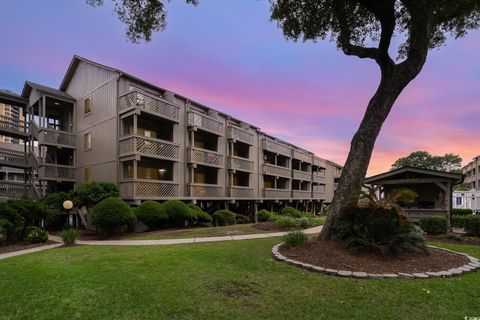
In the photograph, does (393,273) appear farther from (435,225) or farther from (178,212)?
(178,212)

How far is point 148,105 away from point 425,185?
19.9 meters

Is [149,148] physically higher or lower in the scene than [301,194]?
higher

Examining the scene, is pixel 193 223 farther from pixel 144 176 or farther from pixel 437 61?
pixel 437 61

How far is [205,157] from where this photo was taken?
24.0 meters

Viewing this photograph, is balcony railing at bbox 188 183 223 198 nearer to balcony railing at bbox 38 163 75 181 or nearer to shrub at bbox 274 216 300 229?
shrub at bbox 274 216 300 229

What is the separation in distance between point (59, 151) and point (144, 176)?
9055 millimetres

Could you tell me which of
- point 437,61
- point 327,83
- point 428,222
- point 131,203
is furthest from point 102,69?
point 428,222

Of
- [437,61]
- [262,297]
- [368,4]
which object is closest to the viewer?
[262,297]

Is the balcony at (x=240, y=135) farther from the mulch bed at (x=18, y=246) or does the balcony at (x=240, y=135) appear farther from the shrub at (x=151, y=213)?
the mulch bed at (x=18, y=246)

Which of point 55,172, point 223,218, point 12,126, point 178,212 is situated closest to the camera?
point 178,212

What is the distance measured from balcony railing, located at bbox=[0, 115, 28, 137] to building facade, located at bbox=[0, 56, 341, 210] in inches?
9.4

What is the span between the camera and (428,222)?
13352 millimetres

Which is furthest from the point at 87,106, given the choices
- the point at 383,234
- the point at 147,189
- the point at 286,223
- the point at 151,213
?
the point at 383,234

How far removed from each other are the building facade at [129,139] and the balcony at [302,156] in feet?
38.6
